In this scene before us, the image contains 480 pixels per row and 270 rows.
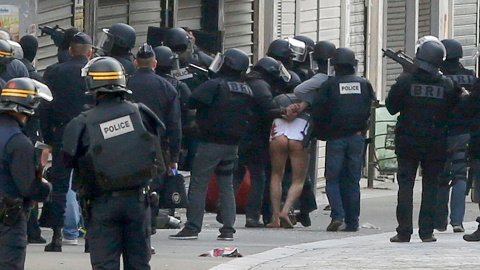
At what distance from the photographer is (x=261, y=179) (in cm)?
1538

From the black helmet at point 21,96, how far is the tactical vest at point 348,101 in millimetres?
6258

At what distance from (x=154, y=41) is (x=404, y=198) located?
4312mm

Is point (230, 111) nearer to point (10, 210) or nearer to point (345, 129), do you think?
point (345, 129)

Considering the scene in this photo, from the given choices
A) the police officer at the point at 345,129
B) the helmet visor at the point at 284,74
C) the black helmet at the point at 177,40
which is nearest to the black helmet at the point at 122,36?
the black helmet at the point at 177,40

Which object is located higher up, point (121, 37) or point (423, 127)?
point (121, 37)

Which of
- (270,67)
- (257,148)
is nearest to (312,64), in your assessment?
(270,67)

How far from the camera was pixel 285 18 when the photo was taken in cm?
2200

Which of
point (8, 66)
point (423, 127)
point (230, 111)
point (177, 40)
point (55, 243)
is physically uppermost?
point (177, 40)

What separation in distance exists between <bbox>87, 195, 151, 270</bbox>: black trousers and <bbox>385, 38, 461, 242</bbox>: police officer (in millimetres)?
5211

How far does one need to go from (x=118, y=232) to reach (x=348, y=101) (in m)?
6.53

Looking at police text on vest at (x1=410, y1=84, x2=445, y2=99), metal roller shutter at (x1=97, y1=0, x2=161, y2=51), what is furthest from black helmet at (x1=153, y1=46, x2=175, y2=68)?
metal roller shutter at (x1=97, y1=0, x2=161, y2=51)

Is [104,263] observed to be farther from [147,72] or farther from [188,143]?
[188,143]

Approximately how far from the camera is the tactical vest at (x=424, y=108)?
1367cm

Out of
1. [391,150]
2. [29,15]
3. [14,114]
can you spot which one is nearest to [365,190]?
[391,150]
